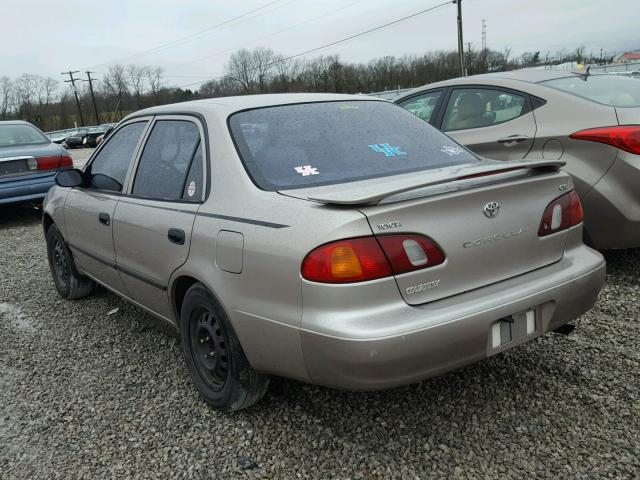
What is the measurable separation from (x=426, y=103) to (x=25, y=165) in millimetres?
6430

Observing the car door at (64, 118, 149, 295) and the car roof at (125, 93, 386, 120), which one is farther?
the car door at (64, 118, 149, 295)

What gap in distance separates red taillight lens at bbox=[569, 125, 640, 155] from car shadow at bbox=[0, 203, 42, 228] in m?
8.35

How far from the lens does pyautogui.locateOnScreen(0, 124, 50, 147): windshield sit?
9250 mm

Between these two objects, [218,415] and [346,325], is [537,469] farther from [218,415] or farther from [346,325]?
[218,415]

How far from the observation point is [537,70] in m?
5.03

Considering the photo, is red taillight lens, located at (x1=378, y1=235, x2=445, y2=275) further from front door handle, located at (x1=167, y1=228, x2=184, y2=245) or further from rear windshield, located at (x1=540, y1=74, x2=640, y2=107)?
rear windshield, located at (x1=540, y1=74, x2=640, y2=107)

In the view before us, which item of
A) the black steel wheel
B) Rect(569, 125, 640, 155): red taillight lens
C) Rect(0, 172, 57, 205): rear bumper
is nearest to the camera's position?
the black steel wheel

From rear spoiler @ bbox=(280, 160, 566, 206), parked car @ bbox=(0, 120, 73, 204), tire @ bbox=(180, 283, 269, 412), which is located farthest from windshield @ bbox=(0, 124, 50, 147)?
rear spoiler @ bbox=(280, 160, 566, 206)

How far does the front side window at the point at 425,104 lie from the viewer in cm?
537

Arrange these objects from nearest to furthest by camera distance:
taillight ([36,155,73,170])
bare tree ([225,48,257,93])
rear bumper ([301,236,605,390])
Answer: rear bumper ([301,236,605,390])
taillight ([36,155,73,170])
bare tree ([225,48,257,93])

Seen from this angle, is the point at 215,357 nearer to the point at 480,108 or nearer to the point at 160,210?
the point at 160,210

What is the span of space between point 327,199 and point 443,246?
19.4 inches

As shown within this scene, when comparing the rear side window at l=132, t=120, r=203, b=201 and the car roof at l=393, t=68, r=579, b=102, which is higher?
the car roof at l=393, t=68, r=579, b=102

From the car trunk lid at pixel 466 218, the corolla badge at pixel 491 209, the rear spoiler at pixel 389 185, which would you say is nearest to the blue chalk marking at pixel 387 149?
the rear spoiler at pixel 389 185
